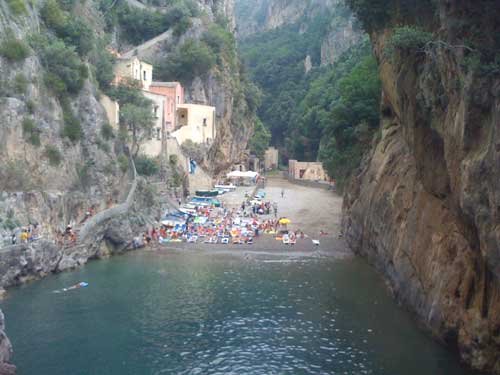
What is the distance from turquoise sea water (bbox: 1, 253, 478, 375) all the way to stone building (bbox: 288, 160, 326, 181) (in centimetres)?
5413

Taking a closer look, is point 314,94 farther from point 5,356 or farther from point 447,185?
point 5,356

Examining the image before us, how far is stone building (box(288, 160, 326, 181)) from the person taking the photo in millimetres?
89625

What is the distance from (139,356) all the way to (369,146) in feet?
82.6

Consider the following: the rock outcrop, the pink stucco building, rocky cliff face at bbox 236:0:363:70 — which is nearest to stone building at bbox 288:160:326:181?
rocky cliff face at bbox 236:0:363:70

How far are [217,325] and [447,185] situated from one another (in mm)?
11139

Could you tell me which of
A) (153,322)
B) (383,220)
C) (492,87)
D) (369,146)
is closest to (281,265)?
(383,220)

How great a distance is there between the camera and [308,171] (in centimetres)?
9044

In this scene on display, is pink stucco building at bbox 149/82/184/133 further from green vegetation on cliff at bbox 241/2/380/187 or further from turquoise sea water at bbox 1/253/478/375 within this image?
turquoise sea water at bbox 1/253/478/375

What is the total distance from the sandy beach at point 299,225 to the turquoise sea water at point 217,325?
611cm

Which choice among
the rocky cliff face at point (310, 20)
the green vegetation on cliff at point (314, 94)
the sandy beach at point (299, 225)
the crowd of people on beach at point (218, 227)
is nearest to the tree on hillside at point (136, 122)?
the crowd of people on beach at point (218, 227)

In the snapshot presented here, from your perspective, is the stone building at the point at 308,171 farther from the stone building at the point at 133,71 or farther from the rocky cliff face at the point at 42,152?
the rocky cliff face at the point at 42,152

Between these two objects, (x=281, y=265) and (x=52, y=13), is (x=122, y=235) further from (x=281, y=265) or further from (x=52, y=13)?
(x=52, y=13)

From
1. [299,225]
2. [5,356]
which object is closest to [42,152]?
[5,356]

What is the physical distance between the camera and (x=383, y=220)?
33.0 metres
